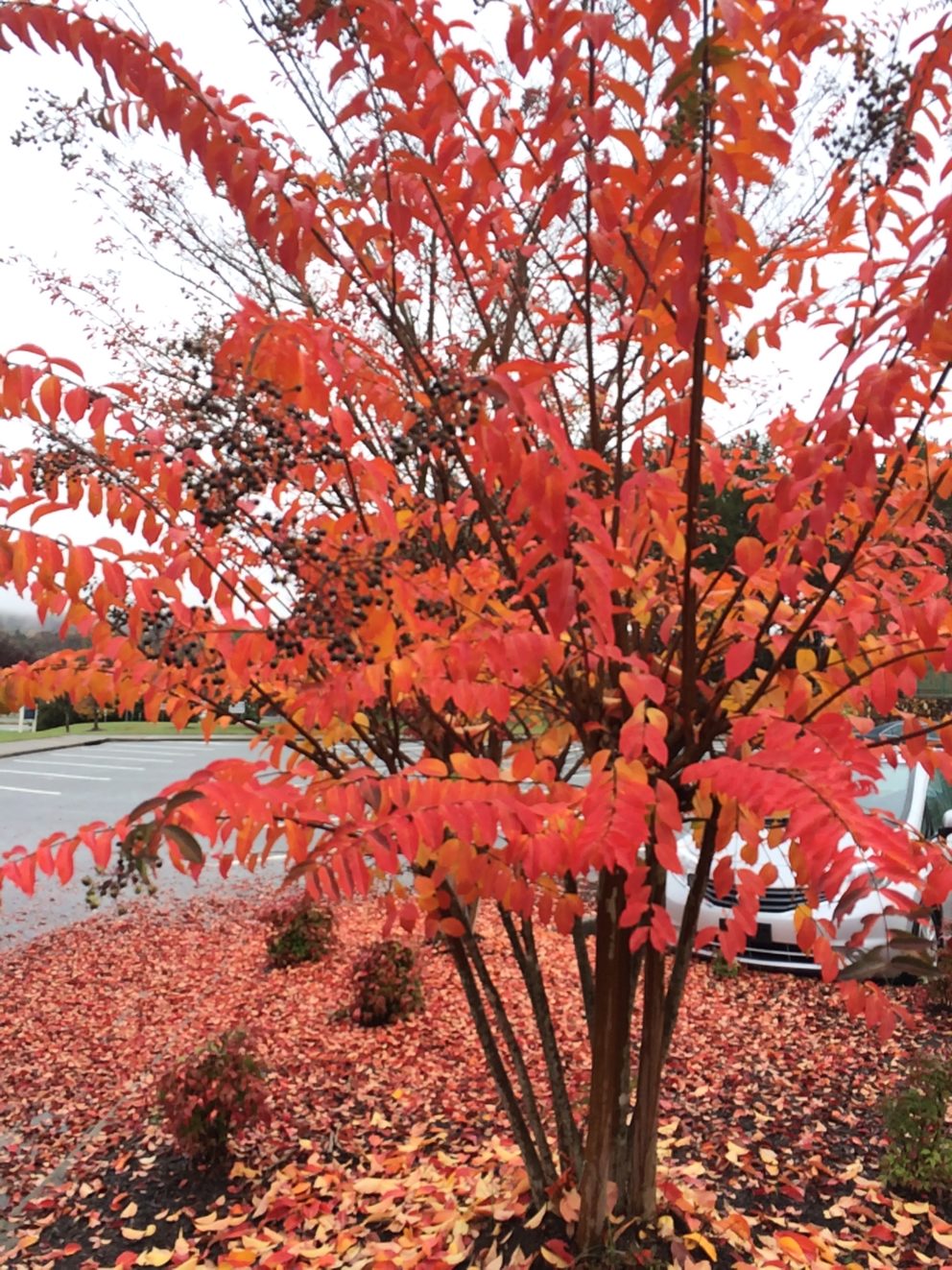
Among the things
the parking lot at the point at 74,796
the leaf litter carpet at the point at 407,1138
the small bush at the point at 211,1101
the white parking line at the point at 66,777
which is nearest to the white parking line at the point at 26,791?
the parking lot at the point at 74,796

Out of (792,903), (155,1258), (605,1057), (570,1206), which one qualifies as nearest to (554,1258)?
(570,1206)

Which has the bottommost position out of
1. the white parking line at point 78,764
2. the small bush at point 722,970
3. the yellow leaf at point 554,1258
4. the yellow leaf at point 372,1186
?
the yellow leaf at point 372,1186

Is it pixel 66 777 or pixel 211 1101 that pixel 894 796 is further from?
pixel 66 777

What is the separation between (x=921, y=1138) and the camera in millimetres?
3533

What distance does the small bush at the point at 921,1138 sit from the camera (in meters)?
3.47

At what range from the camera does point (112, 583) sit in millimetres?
1999

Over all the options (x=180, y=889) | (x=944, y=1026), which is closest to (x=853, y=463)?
(x=944, y=1026)

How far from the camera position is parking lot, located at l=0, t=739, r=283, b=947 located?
32.3 ft

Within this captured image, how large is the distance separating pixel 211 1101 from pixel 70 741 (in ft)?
90.0

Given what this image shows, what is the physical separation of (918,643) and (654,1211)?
78.0 inches

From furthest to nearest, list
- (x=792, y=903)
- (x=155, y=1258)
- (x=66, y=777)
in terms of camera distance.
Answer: (x=66, y=777) → (x=792, y=903) → (x=155, y=1258)

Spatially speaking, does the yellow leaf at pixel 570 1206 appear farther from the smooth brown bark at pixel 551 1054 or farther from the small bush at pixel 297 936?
the small bush at pixel 297 936

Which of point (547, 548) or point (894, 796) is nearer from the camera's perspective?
point (547, 548)

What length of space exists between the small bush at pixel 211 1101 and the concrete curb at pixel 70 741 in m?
20.8
